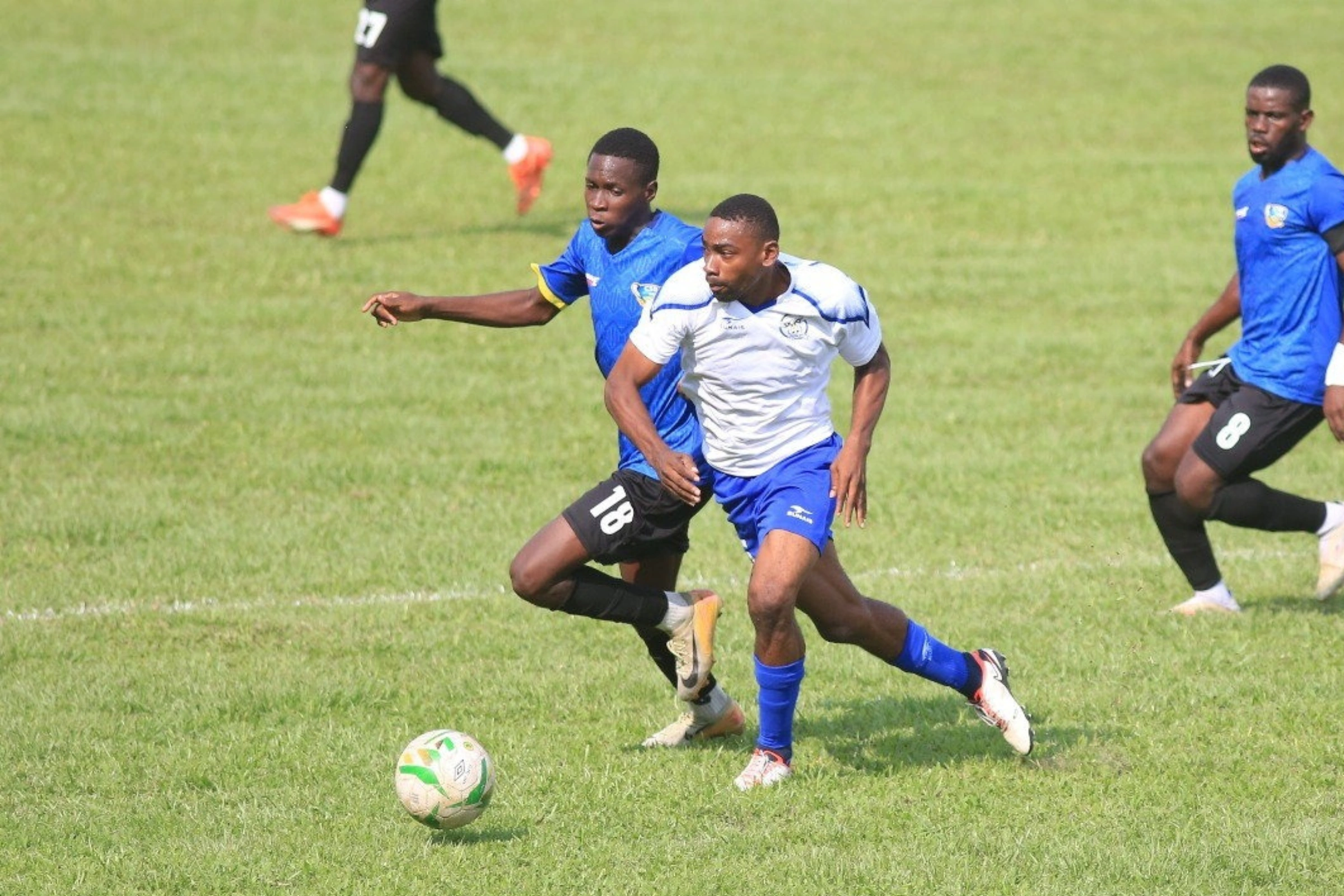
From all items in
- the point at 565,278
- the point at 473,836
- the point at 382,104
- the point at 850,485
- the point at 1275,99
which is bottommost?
the point at 473,836

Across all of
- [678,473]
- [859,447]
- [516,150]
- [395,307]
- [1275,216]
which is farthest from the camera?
[516,150]

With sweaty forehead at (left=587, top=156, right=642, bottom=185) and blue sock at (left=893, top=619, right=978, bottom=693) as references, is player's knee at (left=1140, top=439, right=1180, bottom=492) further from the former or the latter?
sweaty forehead at (left=587, top=156, right=642, bottom=185)

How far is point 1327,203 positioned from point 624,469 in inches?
132

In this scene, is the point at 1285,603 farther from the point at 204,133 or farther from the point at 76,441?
the point at 204,133

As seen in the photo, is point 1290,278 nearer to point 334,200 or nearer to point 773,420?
point 773,420

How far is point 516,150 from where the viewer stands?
16.0m

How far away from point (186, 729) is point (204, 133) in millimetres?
13059

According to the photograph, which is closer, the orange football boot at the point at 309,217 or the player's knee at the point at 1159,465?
the player's knee at the point at 1159,465

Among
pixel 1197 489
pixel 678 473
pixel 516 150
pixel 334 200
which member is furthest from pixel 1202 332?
pixel 334 200

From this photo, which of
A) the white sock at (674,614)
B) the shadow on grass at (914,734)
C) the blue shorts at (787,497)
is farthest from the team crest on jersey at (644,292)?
the shadow on grass at (914,734)

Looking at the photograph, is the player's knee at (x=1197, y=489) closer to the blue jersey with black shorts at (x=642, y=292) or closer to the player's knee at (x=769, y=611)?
the blue jersey with black shorts at (x=642, y=292)

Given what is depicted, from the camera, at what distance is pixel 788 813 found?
6.23 m

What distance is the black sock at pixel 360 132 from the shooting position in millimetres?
15078

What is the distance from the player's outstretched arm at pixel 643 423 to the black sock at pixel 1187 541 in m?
3.06
